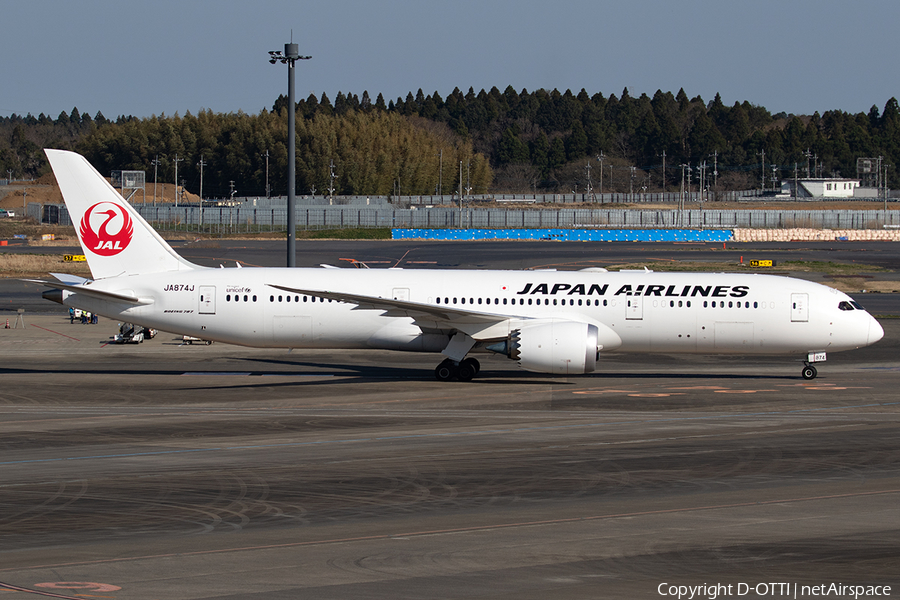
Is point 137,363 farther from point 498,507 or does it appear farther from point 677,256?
point 677,256

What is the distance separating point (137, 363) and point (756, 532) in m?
27.6

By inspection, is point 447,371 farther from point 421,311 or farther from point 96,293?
point 96,293

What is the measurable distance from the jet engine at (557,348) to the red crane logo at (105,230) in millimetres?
14974

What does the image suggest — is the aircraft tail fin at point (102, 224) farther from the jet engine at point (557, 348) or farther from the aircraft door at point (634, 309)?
the aircraft door at point (634, 309)

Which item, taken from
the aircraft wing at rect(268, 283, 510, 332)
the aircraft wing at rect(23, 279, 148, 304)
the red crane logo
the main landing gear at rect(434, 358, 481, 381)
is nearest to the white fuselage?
the aircraft wing at rect(23, 279, 148, 304)

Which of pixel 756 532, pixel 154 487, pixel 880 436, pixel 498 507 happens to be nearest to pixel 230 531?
pixel 154 487

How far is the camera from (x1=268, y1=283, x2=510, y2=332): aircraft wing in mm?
31109

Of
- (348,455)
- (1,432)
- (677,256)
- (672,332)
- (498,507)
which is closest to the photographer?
(498,507)

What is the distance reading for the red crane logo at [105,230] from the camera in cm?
3409

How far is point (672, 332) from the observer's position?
3325 centimetres

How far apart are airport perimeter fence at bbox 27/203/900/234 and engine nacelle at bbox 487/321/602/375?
118440 mm

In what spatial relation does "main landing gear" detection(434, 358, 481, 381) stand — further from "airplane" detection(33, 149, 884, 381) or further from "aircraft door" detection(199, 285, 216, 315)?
"aircraft door" detection(199, 285, 216, 315)

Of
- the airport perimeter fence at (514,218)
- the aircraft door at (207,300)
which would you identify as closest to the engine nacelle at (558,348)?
the aircraft door at (207,300)

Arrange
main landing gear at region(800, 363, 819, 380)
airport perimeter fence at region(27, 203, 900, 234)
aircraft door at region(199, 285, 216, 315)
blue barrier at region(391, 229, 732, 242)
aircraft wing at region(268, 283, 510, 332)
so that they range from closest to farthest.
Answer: aircraft wing at region(268, 283, 510, 332), aircraft door at region(199, 285, 216, 315), main landing gear at region(800, 363, 819, 380), blue barrier at region(391, 229, 732, 242), airport perimeter fence at region(27, 203, 900, 234)
